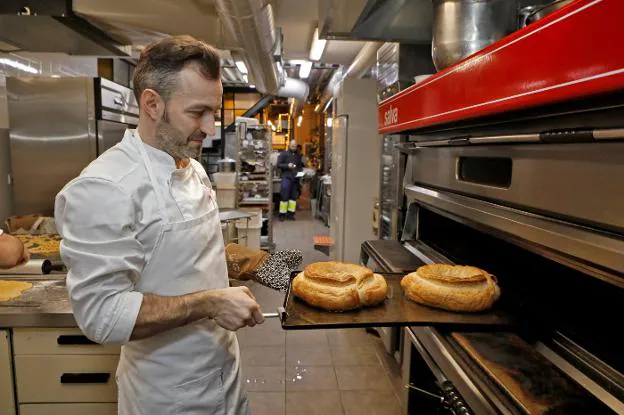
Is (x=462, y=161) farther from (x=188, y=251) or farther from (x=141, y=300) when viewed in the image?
Result: (x=141, y=300)

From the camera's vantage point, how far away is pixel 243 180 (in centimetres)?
745

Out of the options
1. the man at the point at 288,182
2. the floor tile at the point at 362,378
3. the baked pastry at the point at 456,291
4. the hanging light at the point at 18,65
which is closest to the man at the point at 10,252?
the baked pastry at the point at 456,291

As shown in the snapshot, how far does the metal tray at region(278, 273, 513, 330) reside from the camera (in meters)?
1.25

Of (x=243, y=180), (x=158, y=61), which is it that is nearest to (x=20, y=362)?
(x=158, y=61)

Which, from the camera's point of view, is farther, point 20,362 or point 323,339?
point 323,339

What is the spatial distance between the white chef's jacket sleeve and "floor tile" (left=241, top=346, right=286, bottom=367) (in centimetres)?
249

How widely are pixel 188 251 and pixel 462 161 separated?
1.26 meters

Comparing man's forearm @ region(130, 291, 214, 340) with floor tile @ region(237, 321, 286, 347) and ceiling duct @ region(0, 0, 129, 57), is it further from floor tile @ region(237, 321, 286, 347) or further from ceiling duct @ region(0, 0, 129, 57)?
floor tile @ region(237, 321, 286, 347)

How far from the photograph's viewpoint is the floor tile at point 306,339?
12.4 feet

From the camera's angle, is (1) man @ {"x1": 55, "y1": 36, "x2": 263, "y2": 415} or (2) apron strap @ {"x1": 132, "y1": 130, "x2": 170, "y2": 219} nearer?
(1) man @ {"x1": 55, "y1": 36, "x2": 263, "y2": 415}

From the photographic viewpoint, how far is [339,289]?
1.38 meters

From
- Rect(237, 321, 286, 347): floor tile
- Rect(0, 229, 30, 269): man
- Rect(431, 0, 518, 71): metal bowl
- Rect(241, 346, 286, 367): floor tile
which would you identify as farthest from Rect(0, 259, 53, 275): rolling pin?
Rect(431, 0, 518, 71): metal bowl

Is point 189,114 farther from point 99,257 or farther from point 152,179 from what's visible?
point 99,257

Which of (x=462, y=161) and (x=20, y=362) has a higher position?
(x=462, y=161)
